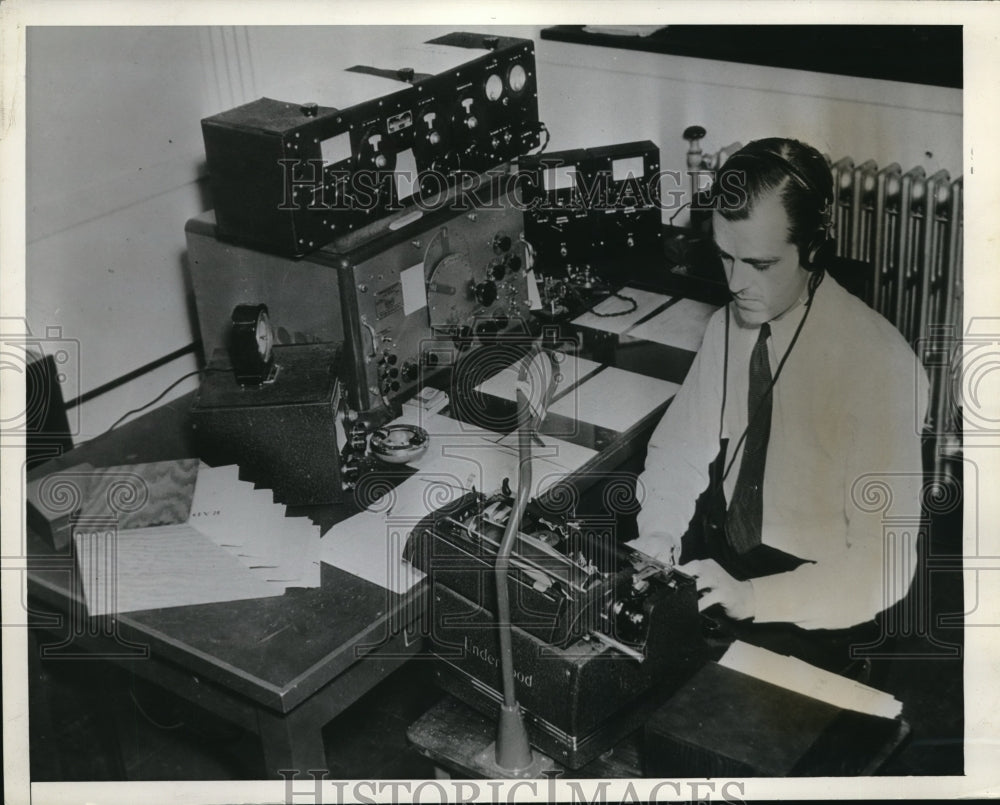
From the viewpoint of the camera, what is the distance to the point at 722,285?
2648 millimetres

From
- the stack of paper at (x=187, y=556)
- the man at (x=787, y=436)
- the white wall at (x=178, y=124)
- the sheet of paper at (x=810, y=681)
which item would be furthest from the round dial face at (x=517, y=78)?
the sheet of paper at (x=810, y=681)

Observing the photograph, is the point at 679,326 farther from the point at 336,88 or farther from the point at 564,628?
the point at 564,628

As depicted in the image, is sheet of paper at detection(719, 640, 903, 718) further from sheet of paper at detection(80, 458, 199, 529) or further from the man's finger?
sheet of paper at detection(80, 458, 199, 529)

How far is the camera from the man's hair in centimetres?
217

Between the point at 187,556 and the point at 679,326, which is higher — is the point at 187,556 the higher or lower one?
the lower one

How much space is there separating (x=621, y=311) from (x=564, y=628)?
1.19m

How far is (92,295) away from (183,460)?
777 millimetres

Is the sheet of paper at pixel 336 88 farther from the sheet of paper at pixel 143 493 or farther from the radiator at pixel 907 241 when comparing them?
the radiator at pixel 907 241

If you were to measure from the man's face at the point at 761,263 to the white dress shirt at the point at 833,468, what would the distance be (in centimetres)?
4

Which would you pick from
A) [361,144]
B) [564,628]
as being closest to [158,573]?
[564,628]

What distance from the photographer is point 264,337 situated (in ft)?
7.13

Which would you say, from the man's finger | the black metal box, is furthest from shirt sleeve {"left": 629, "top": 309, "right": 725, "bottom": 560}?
the black metal box

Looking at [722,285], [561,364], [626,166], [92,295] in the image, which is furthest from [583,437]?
[92,295]

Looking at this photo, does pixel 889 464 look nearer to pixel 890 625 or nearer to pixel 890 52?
pixel 890 625
